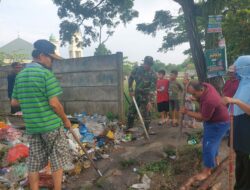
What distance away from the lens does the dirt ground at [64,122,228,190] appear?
169 inches

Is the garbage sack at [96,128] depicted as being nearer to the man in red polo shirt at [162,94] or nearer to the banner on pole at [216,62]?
the man in red polo shirt at [162,94]

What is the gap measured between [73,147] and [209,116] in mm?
→ 2783

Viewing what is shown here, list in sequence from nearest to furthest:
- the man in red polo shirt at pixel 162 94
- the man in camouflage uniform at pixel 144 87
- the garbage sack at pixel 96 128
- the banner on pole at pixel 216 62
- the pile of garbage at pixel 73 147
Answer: the pile of garbage at pixel 73 147
the banner on pole at pixel 216 62
the garbage sack at pixel 96 128
the man in camouflage uniform at pixel 144 87
the man in red polo shirt at pixel 162 94

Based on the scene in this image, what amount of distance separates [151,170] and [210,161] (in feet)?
3.38

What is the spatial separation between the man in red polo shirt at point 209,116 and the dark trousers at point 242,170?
0.57 meters

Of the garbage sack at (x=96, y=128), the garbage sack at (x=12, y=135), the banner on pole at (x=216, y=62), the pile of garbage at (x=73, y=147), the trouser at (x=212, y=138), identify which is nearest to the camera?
the trouser at (x=212, y=138)

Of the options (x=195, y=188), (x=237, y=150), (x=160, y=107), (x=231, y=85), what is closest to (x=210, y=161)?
(x=195, y=188)

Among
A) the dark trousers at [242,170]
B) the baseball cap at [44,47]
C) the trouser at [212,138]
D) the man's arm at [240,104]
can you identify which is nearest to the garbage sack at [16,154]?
the baseball cap at [44,47]

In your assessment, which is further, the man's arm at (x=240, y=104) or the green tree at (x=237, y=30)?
the green tree at (x=237, y=30)

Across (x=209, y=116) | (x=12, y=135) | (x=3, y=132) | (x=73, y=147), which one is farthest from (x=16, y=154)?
(x=209, y=116)

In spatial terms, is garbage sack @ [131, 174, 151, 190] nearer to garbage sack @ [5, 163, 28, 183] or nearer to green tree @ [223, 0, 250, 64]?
garbage sack @ [5, 163, 28, 183]

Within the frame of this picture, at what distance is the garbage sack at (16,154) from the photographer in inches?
199

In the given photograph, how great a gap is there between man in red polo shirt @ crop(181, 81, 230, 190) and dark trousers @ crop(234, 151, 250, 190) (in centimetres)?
57

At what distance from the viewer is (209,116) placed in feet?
13.3
